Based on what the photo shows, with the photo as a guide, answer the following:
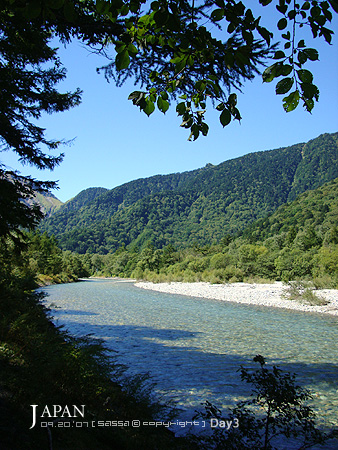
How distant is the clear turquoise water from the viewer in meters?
5.96

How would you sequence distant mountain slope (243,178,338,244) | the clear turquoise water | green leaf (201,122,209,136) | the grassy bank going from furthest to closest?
distant mountain slope (243,178,338,244) < the clear turquoise water < the grassy bank < green leaf (201,122,209,136)

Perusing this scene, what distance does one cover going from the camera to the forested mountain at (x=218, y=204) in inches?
5522

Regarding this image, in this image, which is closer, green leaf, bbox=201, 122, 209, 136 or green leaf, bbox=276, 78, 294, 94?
green leaf, bbox=276, 78, 294, 94

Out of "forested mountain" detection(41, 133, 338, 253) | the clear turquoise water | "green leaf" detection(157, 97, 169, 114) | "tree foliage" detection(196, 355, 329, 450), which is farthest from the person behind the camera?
"forested mountain" detection(41, 133, 338, 253)

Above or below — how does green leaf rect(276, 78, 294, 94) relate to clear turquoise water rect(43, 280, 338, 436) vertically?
above

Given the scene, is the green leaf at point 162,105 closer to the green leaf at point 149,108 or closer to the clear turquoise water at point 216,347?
the green leaf at point 149,108

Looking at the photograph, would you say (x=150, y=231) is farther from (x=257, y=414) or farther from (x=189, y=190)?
(x=257, y=414)

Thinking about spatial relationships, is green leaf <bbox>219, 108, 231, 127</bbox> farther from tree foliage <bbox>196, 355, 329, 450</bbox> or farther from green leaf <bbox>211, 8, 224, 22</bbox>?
tree foliage <bbox>196, 355, 329, 450</bbox>

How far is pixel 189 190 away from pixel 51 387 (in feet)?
633

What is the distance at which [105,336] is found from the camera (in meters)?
10.8

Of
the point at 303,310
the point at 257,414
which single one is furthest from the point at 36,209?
the point at 303,310

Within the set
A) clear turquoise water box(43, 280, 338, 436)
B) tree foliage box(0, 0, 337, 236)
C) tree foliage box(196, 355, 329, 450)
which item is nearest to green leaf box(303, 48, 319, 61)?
tree foliage box(0, 0, 337, 236)

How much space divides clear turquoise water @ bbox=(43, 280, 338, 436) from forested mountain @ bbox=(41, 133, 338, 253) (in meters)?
107

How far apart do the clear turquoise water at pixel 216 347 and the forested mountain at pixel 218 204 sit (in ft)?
351
